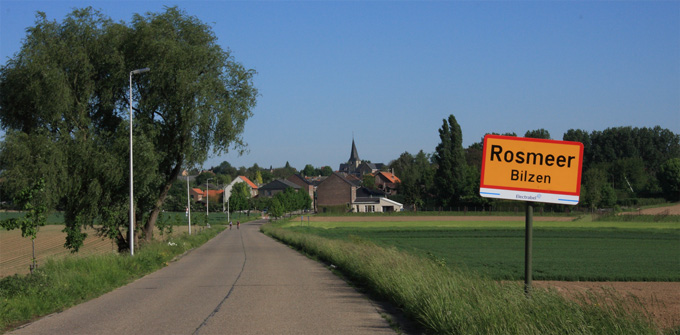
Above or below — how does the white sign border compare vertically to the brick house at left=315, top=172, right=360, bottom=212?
above

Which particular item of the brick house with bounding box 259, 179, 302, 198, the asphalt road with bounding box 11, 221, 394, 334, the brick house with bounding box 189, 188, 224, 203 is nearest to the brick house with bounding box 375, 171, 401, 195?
the brick house with bounding box 259, 179, 302, 198

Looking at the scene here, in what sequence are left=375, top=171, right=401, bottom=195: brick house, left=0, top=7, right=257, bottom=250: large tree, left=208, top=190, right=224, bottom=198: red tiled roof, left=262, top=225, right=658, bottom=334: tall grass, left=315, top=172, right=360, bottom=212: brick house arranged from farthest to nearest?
left=208, top=190, right=224, bottom=198: red tiled roof → left=375, top=171, right=401, bottom=195: brick house → left=315, top=172, right=360, bottom=212: brick house → left=0, top=7, right=257, bottom=250: large tree → left=262, top=225, right=658, bottom=334: tall grass

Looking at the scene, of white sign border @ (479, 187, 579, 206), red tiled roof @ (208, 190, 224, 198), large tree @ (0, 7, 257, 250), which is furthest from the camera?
red tiled roof @ (208, 190, 224, 198)

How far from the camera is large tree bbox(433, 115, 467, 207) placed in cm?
9512

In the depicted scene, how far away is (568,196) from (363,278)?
9.23 m

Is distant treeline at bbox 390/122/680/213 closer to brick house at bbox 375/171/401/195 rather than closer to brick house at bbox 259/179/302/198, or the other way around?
brick house at bbox 375/171/401/195

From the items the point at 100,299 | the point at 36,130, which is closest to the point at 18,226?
the point at 100,299

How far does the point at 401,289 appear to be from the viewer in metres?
11.2

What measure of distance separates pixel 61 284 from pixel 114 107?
16.3 meters

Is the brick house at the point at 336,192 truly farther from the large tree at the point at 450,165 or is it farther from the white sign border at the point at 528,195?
the white sign border at the point at 528,195

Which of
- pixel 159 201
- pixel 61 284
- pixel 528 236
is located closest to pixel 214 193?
pixel 159 201

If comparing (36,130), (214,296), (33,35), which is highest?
(33,35)

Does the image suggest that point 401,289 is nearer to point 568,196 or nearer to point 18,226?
point 568,196

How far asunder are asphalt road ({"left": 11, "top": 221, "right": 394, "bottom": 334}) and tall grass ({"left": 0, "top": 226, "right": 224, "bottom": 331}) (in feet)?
1.31
